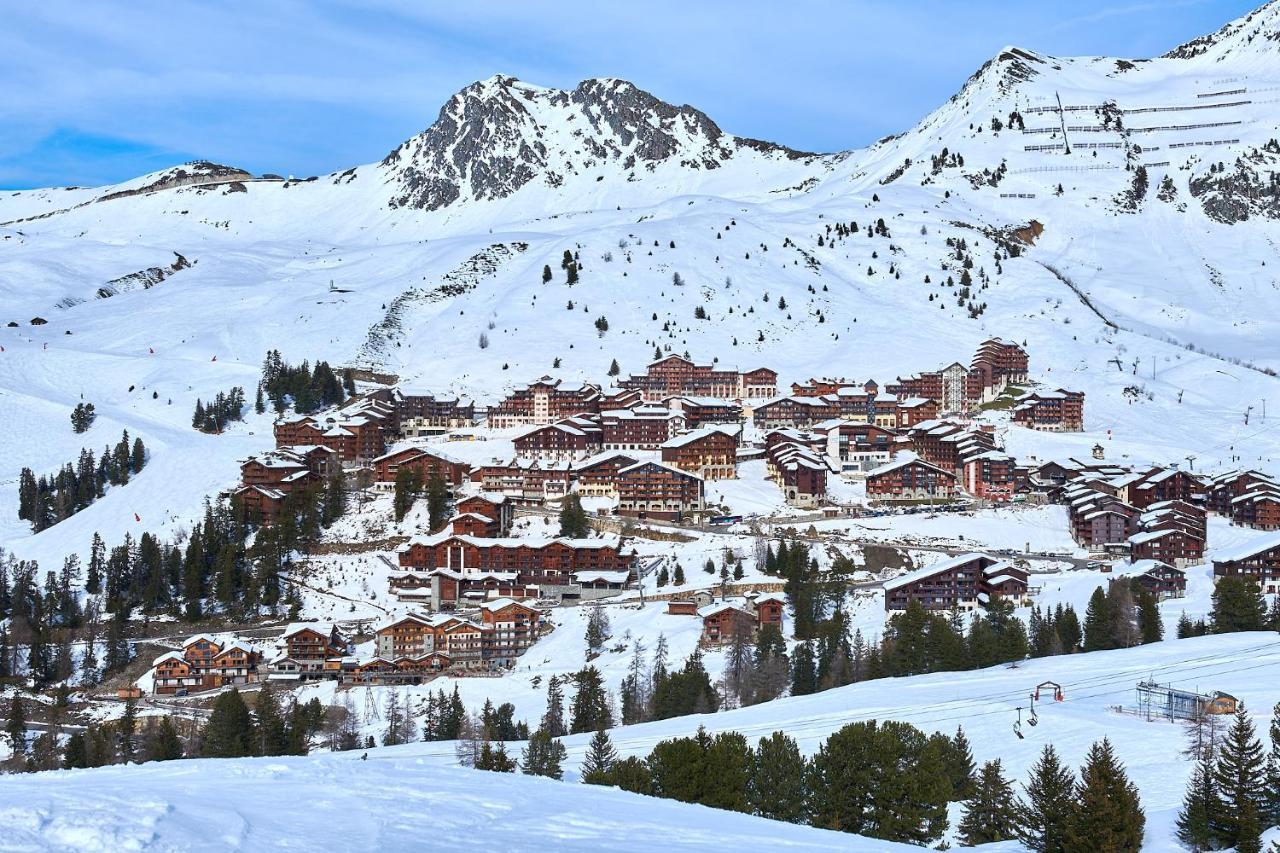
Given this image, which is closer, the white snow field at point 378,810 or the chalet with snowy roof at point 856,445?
the white snow field at point 378,810

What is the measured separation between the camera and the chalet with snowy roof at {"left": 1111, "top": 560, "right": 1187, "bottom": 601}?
64188mm

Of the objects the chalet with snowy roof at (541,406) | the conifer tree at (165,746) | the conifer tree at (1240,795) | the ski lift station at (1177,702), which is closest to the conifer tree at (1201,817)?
the conifer tree at (1240,795)

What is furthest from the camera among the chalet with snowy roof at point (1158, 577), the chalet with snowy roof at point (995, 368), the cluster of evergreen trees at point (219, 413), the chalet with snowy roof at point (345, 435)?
the chalet with snowy roof at point (995, 368)

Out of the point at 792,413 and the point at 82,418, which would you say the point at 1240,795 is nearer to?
the point at 792,413

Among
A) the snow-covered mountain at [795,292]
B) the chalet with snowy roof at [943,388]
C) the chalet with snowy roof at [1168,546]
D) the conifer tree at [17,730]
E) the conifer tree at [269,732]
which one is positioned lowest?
the conifer tree at [17,730]

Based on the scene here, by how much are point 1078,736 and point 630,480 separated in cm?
4325

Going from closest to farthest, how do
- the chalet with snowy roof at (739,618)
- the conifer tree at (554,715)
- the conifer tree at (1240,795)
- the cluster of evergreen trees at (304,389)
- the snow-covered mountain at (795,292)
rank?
the conifer tree at (1240,795) → the conifer tree at (554,715) → the chalet with snowy roof at (739,618) → the cluster of evergreen trees at (304,389) → the snow-covered mountain at (795,292)

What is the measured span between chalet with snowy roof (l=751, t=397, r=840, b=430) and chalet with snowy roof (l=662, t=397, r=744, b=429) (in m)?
1.68

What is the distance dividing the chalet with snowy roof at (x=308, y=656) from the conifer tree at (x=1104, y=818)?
3891 cm

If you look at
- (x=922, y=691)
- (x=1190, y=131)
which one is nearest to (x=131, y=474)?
(x=922, y=691)

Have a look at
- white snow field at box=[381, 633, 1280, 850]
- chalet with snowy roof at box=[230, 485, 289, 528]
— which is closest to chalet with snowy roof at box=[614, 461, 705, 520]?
chalet with snowy roof at box=[230, 485, 289, 528]

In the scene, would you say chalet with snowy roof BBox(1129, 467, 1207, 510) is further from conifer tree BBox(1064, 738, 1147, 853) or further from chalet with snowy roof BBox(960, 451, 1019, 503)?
conifer tree BBox(1064, 738, 1147, 853)

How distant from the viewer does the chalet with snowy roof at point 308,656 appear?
59.7 meters

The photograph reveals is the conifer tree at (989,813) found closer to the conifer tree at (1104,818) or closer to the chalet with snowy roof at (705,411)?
the conifer tree at (1104,818)
